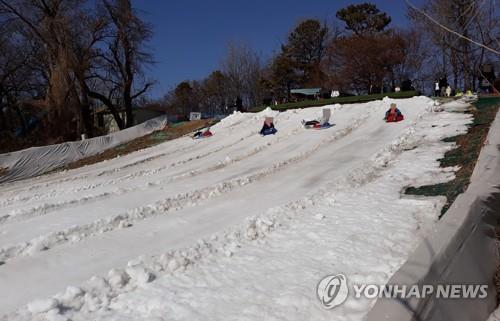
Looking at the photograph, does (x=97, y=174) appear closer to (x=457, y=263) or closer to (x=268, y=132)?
(x=268, y=132)

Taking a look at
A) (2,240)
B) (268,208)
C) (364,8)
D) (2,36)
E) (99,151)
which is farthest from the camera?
(364,8)

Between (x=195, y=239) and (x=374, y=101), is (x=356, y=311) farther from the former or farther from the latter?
(x=374, y=101)

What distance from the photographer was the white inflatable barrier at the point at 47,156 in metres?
14.4

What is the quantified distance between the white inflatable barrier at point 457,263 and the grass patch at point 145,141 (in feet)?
48.1

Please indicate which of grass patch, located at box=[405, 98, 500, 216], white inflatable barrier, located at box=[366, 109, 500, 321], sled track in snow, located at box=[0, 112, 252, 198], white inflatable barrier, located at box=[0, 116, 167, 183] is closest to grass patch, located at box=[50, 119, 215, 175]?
white inflatable barrier, located at box=[0, 116, 167, 183]

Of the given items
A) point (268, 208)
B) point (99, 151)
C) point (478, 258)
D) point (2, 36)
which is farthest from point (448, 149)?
point (2, 36)

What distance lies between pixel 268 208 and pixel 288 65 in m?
46.2

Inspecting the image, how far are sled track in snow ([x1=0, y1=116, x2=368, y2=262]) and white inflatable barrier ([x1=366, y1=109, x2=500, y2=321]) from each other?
13.8ft

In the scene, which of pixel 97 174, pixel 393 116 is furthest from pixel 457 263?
pixel 393 116

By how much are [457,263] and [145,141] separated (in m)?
18.1

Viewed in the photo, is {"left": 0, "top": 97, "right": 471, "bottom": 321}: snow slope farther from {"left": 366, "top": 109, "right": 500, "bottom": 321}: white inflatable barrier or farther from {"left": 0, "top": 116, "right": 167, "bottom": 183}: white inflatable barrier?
{"left": 0, "top": 116, "right": 167, "bottom": 183}: white inflatable barrier

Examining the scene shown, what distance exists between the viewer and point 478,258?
3.30 meters

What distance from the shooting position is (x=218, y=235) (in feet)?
16.5

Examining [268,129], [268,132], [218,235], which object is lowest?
[218,235]
